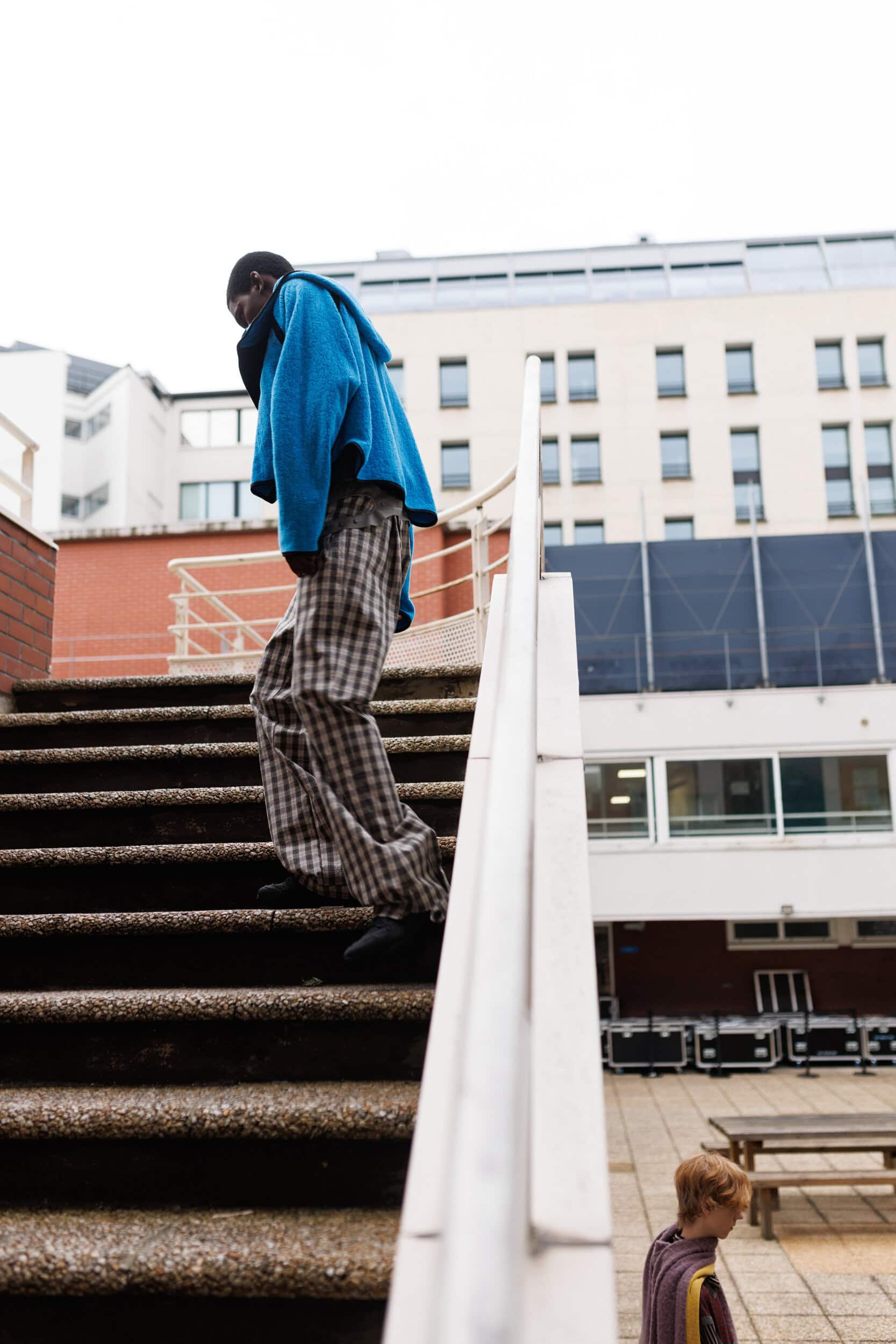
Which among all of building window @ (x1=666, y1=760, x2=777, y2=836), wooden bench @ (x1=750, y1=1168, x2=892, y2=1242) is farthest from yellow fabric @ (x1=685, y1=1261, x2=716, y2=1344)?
building window @ (x1=666, y1=760, x2=777, y2=836)

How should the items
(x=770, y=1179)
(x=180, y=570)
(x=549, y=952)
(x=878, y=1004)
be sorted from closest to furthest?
(x=549, y=952)
(x=180, y=570)
(x=770, y=1179)
(x=878, y=1004)

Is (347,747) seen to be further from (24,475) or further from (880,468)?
(880,468)

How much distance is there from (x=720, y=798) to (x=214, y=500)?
28.1 m

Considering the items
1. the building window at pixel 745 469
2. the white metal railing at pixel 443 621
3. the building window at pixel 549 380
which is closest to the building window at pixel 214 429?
the building window at pixel 549 380

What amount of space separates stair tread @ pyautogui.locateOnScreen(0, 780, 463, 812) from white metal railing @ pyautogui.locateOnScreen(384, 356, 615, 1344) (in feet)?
4.61

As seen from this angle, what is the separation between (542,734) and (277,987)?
96cm

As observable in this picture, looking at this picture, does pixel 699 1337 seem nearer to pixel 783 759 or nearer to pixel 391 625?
pixel 391 625

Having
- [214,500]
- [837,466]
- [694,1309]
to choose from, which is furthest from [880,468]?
[694,1309]

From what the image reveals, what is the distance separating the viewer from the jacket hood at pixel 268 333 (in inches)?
92.0

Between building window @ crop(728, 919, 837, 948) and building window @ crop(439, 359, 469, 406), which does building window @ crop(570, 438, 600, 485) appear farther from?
building window @ crop(728, 919, 837, 948)

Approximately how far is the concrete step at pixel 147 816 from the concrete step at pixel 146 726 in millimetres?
544

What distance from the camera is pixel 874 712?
17.7 meters

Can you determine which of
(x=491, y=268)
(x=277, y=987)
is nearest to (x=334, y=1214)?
(x=277, y=987)

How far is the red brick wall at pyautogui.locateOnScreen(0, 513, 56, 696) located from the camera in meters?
3.88
